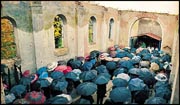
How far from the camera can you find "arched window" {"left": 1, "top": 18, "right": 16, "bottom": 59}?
1191 cm

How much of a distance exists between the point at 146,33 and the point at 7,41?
51.8ft

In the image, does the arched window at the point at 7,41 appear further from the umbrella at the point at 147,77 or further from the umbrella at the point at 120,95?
the umbrella at the point at 147,77

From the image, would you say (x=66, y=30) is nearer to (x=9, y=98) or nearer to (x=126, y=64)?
(x=126, y=64)

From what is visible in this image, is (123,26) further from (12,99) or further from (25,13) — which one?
(12,99)

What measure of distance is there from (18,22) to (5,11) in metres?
1.00

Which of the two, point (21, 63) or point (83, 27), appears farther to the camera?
point (83, 27)

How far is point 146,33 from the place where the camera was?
23344 millimetres

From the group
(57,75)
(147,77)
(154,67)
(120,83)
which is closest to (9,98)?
(57,75)

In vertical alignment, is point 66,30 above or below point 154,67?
above

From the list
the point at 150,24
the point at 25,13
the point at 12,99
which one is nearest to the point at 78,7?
the point at 25,13

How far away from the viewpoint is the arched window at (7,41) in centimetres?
A: 1191

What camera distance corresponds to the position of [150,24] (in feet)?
76.5

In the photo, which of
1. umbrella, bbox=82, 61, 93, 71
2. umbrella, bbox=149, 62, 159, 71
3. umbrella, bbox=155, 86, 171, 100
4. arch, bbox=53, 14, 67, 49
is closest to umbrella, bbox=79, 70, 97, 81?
umbrella, bbox=82, 61, 93, 71

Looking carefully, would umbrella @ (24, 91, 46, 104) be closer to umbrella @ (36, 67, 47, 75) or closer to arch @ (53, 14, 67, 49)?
umbrella @ (36, 67, 47, 75)
